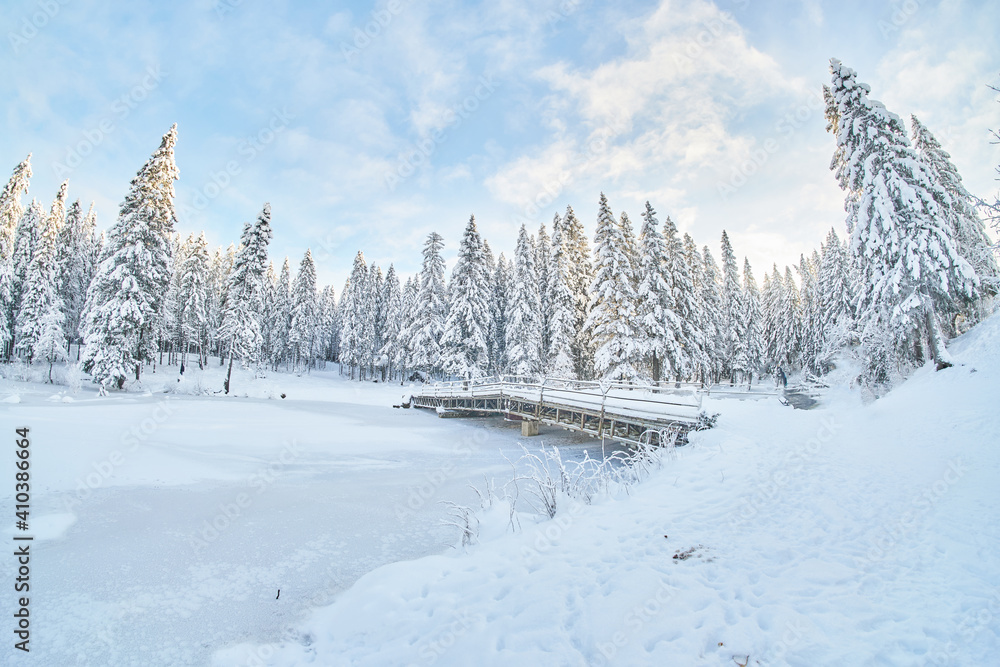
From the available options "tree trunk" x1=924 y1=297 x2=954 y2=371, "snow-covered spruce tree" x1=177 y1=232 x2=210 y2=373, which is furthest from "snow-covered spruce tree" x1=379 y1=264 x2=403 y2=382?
"tree trunk" x1=924 y1=297 x2=954 y2=371

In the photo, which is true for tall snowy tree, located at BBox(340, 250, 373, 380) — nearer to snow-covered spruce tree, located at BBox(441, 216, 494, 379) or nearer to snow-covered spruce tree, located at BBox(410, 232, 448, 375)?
snow-covered spruce tree, located at BBox(410, 232, 448, 375)

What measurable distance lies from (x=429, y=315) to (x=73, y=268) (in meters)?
35.9

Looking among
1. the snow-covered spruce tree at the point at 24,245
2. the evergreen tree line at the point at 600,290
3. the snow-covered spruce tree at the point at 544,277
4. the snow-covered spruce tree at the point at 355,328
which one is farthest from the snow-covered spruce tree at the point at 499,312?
the snow-covered spruce tree at the point at 24,245

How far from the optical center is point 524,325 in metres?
31.2

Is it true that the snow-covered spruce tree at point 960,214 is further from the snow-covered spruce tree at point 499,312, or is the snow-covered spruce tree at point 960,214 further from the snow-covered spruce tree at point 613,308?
the snow-covered spruce tree at point 499,312

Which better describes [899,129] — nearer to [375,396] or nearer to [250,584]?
[250,584]

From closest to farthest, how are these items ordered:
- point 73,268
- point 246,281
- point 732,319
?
point 246,281
point 73,268
point 732,319

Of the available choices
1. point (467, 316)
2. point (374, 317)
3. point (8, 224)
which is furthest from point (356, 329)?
point (8, 224)

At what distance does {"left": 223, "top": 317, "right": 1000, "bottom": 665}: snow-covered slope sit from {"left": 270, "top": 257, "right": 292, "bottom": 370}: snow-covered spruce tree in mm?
55271

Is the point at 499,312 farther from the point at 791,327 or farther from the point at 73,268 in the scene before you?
the point at 73,268

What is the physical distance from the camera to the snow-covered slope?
2900 millimetres

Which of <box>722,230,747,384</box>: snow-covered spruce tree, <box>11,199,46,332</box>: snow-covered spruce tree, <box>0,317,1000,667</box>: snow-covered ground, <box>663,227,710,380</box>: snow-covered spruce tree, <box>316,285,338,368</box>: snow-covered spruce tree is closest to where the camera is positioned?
<box>0,317,1000,667</box>: snow-covered ground

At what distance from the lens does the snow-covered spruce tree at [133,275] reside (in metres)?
23.0

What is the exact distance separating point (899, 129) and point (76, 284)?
2538 inches
